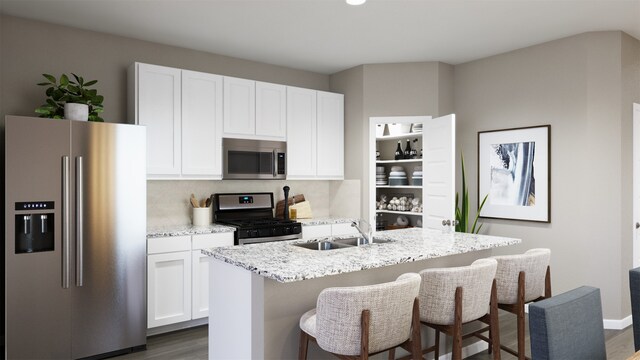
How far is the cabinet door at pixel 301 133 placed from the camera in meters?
4.82

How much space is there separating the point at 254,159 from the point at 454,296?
2.70 metres

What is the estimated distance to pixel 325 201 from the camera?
5.46 metres

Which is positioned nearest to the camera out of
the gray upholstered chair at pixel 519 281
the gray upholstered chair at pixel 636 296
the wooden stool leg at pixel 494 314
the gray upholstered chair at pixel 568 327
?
the gray upholstered chair at pixel 568 327

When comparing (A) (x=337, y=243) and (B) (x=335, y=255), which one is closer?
(B) (x=335, y=255)

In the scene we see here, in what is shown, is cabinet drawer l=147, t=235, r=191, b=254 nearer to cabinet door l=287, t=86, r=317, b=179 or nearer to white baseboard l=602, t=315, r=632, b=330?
cabinet door l=287, t=86, r=317, b=179

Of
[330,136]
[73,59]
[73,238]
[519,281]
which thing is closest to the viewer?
[519,281]

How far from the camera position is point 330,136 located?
5.15 m

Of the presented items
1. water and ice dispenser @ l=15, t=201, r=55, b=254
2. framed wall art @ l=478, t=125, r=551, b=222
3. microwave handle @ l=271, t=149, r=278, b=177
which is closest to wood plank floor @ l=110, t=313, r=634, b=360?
water and ice dispenser @ l=15, t=201, r=55, b=254

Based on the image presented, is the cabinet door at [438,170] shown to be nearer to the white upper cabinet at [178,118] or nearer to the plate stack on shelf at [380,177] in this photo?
the plate stack on shelf at [380,177]

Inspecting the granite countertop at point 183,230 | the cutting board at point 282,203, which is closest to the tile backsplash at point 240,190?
the cutting board at point 282,203

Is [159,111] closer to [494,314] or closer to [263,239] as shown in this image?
[263,239]

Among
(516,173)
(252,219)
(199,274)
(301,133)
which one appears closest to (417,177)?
(516,173)

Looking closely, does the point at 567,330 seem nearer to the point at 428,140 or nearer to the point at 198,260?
the point at 198,260

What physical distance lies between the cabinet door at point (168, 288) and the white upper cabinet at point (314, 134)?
155 cm
